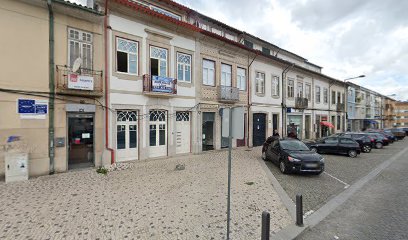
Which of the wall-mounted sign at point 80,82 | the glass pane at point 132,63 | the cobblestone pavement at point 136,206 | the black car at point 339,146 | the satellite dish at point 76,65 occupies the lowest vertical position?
the cobblestone pavement at point 136,206

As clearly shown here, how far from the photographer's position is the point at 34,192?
638 cm

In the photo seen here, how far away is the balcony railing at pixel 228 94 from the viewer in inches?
574

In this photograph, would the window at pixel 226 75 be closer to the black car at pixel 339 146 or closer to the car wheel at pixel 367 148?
the black car at pixel 339 146

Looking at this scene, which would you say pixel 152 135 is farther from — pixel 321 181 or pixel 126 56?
pixel 321 181

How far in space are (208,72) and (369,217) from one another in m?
11.5

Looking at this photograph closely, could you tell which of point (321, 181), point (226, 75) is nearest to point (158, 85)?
point (226, 75)

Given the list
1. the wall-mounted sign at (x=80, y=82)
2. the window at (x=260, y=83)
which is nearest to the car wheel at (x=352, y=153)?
the window at (x=260, y=83)

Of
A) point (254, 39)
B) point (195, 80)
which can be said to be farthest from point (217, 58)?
point (254, 39)

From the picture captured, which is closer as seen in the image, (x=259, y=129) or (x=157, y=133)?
(x=157, y=133)

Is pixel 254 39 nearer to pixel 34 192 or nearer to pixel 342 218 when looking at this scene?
pixel 342 218

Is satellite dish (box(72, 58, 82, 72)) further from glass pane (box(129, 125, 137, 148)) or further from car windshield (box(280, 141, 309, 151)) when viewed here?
car windshield (box(280, 141, 309, 151))

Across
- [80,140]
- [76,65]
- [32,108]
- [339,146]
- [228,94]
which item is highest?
[76,65]

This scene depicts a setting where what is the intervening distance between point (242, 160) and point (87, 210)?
8366 mm

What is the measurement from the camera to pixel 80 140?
9.48 m
